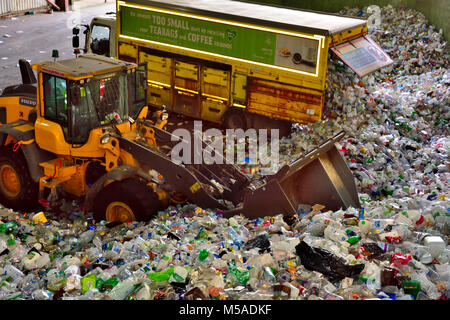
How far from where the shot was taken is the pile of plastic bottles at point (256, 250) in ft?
17.3

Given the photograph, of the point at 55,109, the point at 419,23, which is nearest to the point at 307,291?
the point at 55,109

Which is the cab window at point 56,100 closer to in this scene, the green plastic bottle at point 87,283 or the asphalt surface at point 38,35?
the green plastic bottle at point 87,283

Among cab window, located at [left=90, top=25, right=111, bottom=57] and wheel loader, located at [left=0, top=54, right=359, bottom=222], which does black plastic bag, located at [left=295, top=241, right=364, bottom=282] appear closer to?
wheel loader, located at [left=0, top=54, right=359, bottom=222]

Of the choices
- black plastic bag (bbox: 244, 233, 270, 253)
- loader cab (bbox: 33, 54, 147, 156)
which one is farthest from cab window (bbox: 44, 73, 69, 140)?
black plastic bag (bbox: 244, 233, 270, 253)

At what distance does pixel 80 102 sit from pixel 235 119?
15.4ft

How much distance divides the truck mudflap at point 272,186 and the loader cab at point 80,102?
45 centimetres

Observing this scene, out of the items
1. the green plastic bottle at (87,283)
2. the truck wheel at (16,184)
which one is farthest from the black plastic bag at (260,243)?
the truck wheel at (16,184)

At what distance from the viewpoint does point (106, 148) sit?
7566 millimetres

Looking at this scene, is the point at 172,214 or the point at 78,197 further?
the point at 78,197

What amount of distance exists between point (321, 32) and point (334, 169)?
3469 millimetres

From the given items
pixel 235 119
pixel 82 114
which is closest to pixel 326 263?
pixel 82 114

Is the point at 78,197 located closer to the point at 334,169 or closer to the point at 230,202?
the point at 230,202

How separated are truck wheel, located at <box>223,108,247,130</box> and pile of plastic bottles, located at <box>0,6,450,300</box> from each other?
1763mm

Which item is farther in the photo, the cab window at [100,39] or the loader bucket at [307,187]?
the cab window at [100,39]
